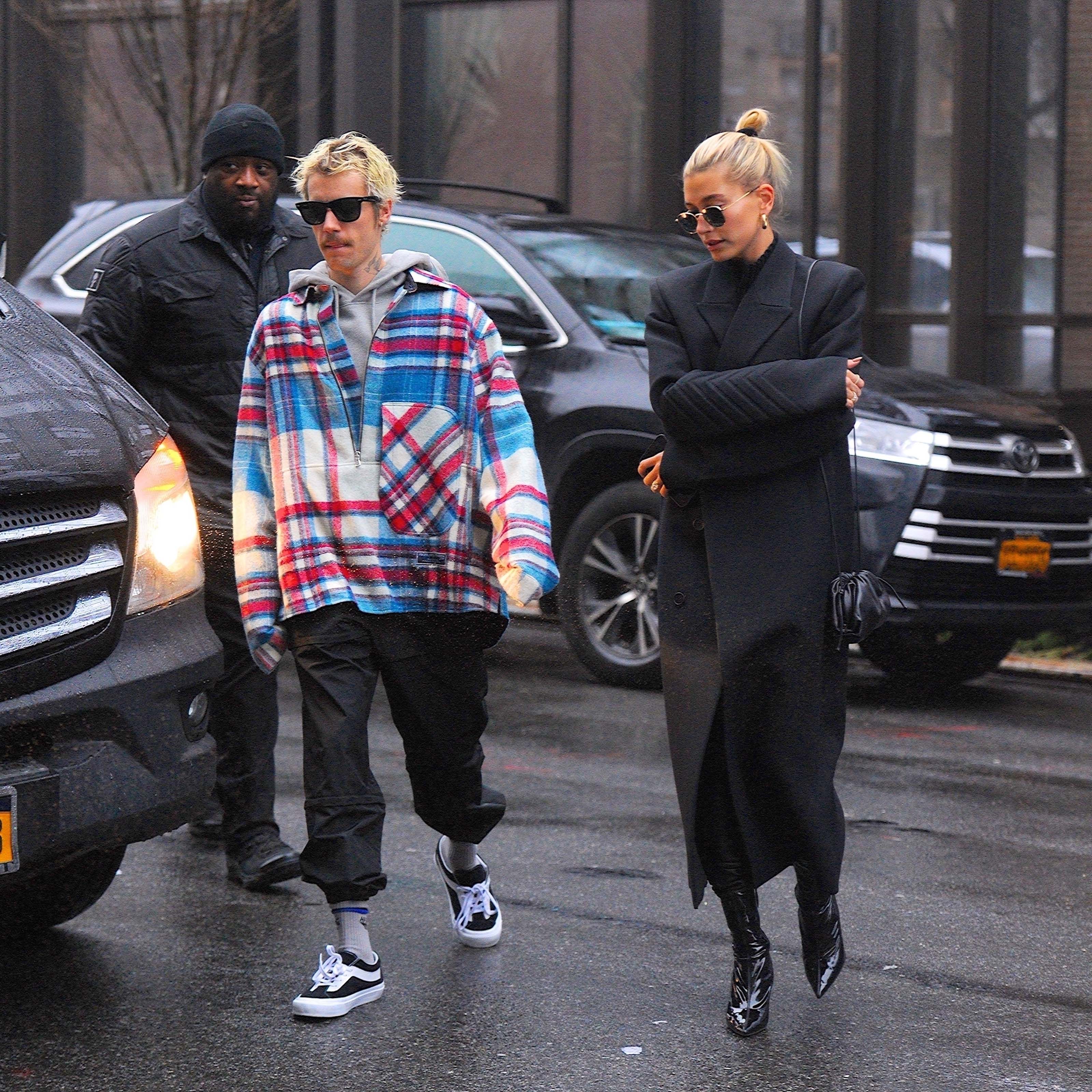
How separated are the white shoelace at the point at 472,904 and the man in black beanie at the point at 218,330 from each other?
0.78m

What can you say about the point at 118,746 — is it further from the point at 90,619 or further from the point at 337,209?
the point at 337,209

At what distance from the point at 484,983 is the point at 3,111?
57.9ft

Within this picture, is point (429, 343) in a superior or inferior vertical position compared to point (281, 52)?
inferior

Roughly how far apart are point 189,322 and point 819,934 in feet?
7.89

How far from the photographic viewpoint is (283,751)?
7.13 metres

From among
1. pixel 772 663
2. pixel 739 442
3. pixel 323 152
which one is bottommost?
pixel 772 663

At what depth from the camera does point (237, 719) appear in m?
5.50

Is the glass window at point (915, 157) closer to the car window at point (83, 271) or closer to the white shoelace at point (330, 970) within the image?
the car window at point (83, 271)

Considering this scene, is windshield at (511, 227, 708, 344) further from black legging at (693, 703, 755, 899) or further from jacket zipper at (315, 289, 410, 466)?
black legging at (693, 703, 755, 899)

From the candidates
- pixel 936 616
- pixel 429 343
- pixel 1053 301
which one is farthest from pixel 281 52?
pixel 429 343

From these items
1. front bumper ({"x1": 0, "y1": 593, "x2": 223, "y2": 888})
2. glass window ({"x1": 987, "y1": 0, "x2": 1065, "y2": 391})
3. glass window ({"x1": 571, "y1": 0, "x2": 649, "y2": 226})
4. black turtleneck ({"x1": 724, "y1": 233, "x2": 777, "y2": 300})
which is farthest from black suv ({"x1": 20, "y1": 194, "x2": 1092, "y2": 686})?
glass window ({"x1": 571, "y1": 0, "x2": 649, "y2": 226})

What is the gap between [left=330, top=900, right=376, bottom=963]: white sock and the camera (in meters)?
4.34

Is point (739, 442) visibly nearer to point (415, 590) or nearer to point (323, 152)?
point (415, 590)

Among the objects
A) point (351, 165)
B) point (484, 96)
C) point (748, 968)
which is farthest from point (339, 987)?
point (484, 96)
